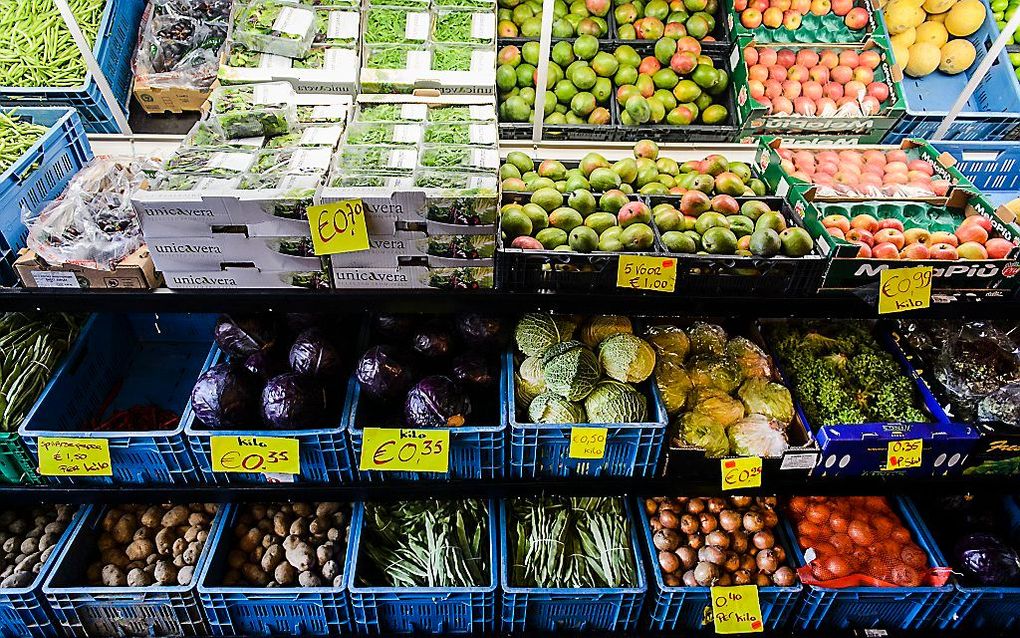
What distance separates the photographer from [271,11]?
9.31 feet

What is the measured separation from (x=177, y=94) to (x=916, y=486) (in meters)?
3.34

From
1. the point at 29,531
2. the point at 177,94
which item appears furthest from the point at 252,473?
the point at 177,94

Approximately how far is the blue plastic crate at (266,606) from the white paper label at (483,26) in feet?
6.83

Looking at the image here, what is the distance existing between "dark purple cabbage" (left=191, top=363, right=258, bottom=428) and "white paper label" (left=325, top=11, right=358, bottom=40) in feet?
5.12

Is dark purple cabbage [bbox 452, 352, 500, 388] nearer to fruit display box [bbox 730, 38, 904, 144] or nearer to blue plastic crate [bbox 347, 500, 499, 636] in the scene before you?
blue plastic crate [bbox 347, 500, 499, 636]

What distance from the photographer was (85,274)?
183 centimetres

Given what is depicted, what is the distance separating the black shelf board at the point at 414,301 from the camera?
1865 mm

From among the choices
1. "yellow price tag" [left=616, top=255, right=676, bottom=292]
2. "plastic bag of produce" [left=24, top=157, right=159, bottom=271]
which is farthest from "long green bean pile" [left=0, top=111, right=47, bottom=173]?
"yellow price tag" [left=616, top=255, right=676, bottom=292]

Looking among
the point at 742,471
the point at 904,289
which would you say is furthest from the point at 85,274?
the point at 904,289

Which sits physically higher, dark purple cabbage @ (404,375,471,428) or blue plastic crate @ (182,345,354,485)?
dark purple cabbage @ (404,375,471,428)

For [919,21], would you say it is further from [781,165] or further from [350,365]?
[350,365]

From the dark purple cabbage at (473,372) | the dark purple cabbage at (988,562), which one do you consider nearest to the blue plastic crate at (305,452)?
the dark purple cabbage at (473,372)

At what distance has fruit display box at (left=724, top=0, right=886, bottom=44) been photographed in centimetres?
333

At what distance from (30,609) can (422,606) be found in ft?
4.18
